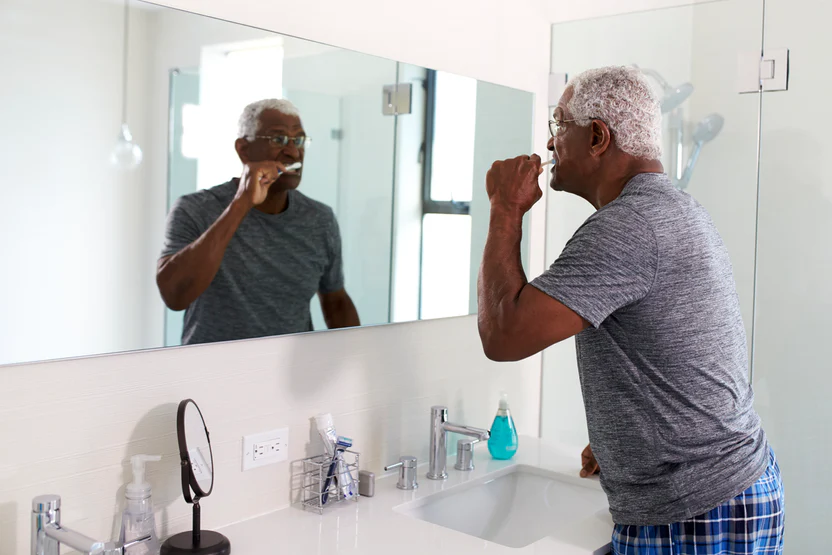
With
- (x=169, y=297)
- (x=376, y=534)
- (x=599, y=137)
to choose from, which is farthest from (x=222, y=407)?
(x=599, y=137)

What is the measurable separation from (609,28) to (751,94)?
17.0 inches

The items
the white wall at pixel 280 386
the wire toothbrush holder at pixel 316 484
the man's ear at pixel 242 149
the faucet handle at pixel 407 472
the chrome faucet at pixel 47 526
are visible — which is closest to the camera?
the chrome faucet at pixel 47 526

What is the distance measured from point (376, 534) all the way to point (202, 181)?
679 mm

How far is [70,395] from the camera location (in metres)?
1.16

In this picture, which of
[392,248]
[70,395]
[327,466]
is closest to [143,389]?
[70,395]

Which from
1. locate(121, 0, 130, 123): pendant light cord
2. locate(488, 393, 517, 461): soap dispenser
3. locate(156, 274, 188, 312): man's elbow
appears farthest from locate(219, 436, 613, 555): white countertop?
locate(121, 0, 130, 123): pendant light cord

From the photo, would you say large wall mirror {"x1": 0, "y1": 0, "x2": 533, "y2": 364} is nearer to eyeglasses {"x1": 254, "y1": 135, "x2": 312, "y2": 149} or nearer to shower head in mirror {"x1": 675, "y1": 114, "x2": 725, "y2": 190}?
eyeglasses {"x1": 254, "y1": 135, "x2": 312, "y2": 149}

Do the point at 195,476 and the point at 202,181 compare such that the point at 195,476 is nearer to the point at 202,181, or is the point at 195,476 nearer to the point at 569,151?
the point at 202,181

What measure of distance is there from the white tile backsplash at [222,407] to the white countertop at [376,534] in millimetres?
67

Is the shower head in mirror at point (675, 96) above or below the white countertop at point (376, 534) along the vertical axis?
above

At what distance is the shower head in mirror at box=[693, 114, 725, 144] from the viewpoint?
77.3 inches

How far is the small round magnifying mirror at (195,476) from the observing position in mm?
1201

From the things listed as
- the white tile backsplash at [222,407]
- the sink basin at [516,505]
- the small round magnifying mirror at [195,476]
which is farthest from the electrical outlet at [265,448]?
the sink basin at [516,505]

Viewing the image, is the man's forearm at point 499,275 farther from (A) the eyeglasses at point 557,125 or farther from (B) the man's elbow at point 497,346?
(A) the eyeglasses at point 557,125
